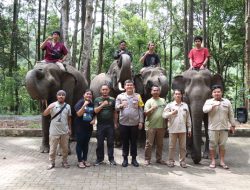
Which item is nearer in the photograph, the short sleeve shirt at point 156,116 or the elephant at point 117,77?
the short sleeve shirt at point 156,116

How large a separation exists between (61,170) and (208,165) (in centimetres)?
318

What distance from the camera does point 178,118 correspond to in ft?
26.6

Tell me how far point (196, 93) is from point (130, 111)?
1.70m

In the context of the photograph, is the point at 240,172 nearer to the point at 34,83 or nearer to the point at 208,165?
the point at 208,165

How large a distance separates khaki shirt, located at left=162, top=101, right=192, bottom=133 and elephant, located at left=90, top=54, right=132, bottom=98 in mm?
1835

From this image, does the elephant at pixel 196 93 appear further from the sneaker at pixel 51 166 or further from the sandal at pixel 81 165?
the sneaker at pixel 51 166

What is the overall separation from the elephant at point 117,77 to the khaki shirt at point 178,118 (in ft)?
6.02

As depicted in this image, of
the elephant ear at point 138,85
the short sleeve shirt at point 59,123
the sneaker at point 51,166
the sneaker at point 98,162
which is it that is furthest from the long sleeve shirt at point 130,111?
the elephant ear at point 138,85

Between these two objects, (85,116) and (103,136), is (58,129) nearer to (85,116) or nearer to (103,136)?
(85,116)

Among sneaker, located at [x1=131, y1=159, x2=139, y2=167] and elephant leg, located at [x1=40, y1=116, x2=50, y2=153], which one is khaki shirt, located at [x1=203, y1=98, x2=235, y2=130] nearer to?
sneaker, located at [x1=131, y1=159, x2=139, y2=167]

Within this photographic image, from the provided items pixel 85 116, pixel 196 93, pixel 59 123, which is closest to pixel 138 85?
pixel 196 93

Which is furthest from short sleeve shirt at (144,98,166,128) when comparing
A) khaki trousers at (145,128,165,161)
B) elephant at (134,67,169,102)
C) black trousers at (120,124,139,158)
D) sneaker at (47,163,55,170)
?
sneaker at (47,163,55,170)

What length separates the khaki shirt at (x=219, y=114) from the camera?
26.7 ft

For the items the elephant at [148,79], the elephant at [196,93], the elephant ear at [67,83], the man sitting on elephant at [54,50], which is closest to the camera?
the elephant at [196,93]
